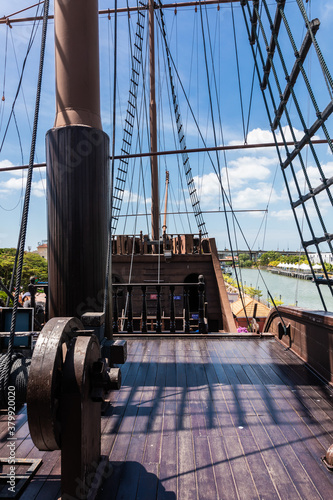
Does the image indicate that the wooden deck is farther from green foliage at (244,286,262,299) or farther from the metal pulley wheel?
green foliage at (244,286,262,299)

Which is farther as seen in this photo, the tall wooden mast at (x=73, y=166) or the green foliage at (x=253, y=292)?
the green foliage at (x=253, y=292)

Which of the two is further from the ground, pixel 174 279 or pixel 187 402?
pixel 174 279

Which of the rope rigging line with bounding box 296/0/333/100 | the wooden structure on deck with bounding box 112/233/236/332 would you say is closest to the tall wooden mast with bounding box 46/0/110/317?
the rope rigging line with bounding box 296/0/333/100

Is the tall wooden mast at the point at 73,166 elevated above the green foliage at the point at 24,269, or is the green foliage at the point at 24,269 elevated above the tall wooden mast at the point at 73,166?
the green foliage at the point at 24,269

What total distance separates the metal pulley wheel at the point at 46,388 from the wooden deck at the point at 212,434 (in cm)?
67

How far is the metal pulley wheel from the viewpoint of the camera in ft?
3.84

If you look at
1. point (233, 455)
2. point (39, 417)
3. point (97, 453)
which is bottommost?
point (233, 455)

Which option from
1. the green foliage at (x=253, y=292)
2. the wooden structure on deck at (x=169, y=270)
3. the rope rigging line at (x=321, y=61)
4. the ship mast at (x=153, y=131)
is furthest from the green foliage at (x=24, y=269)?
the green foliage at (x=253, y=292)

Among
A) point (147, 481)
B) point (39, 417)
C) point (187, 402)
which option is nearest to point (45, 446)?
point (39, 417)

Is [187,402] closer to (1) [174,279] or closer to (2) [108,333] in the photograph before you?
(2) [108,333]

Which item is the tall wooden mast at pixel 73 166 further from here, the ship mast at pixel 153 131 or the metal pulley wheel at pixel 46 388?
the ship mast at pixel 153 131

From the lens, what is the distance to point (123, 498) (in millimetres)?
1589

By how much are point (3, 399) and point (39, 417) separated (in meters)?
0.27

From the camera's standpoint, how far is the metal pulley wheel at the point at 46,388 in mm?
1172
